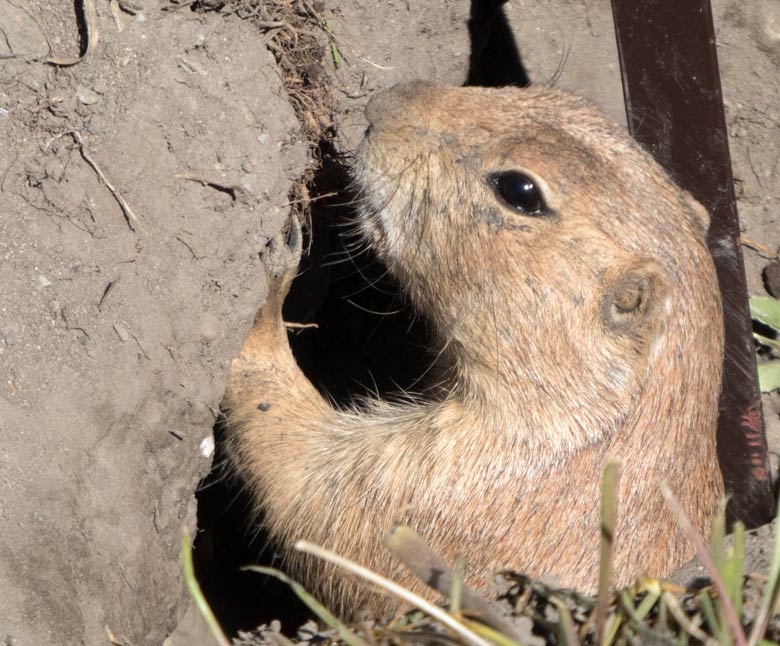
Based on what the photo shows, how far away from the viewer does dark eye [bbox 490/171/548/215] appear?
3.04 meters

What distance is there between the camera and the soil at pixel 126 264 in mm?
3092

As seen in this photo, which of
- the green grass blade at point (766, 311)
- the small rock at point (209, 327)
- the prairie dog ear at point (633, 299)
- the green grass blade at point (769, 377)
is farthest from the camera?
the green grass blade at point (766, 311)

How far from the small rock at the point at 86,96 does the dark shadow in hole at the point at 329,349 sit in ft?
4.62

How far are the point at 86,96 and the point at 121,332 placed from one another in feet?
3.01

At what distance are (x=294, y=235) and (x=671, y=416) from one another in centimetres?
188

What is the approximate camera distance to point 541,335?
3107 mm

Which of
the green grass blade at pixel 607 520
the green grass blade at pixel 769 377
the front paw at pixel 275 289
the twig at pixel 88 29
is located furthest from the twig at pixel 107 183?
the green grass blade at pixel 769 377

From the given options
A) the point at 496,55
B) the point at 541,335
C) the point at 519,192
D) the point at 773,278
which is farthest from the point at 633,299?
the point at 773,278

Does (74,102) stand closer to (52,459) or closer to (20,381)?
(20,381)

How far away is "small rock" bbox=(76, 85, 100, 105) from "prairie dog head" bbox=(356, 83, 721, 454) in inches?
41.9

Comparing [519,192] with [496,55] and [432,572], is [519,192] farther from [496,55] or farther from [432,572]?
[496,55]

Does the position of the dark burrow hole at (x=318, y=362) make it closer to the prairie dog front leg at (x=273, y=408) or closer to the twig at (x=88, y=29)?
the prairie dog front leg at (x=273, y=408)

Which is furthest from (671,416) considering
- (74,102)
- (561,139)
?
(74,102)

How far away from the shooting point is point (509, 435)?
3.32 m
